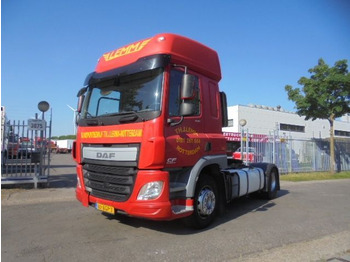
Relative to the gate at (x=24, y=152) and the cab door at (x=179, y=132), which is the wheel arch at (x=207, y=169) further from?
the gate at (x=24, y=152)

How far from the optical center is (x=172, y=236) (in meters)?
5.48

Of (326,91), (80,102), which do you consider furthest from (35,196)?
(326,91)

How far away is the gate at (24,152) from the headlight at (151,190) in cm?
710

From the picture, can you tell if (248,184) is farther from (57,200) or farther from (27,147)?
(27,147)

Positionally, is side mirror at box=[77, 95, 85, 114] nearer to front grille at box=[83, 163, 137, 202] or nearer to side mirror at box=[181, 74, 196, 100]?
front grille at box=[83, 163, 137, 202]

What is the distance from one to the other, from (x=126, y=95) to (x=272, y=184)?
6163 millimetres

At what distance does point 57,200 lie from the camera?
29.2ft

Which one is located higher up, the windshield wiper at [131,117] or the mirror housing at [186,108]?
the mirror housing at [186,108]

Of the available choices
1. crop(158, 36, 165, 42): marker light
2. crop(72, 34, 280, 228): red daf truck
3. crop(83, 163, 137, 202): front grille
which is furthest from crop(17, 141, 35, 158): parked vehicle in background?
crop(158, 36, 165, 42): marker light

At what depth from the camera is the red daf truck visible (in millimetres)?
5027

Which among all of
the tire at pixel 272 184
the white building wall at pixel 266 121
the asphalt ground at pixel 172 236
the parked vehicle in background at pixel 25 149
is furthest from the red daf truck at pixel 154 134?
the white building wall at pixel 266 121

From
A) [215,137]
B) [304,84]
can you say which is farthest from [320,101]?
[215,137]

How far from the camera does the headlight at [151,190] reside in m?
4.96

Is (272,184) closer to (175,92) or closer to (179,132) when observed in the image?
(179,132)
